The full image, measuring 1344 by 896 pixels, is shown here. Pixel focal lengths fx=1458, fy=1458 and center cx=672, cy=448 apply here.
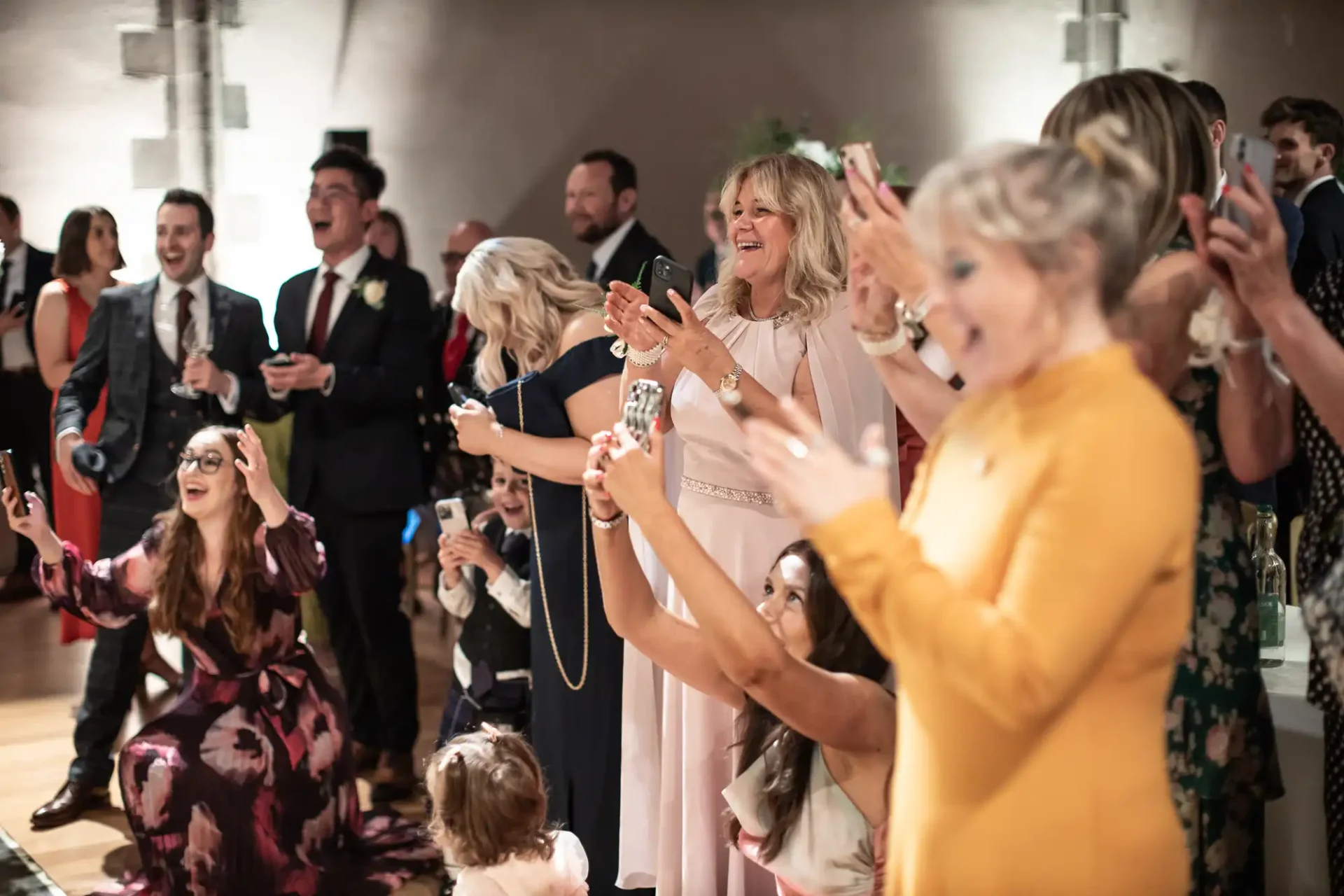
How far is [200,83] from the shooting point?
645 cm

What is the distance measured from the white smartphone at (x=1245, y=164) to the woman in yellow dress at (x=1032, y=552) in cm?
34

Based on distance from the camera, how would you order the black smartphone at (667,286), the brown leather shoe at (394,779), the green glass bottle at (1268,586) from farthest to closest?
the brown leather shoe at (394,779) < the green glass bottle at (1268,586) < the black smartphone at (667,286)

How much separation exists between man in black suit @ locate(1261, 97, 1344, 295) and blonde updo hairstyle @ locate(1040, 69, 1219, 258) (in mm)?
A: 2839

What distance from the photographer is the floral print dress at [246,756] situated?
3.19m

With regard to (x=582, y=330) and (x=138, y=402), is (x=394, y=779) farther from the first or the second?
(x=582, y=330)

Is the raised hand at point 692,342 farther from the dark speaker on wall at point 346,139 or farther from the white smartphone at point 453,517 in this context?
the dark speaker on wall at point 346,139

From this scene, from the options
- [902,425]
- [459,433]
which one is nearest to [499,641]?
[459,433]

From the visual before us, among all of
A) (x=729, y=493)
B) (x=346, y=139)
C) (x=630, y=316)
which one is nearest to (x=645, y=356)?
(x=630, y=316)

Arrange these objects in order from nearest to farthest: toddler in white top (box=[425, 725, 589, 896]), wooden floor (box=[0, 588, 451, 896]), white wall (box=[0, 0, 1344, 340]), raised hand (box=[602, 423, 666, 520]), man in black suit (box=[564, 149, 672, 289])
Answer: raised hand (box=[602, 423, 666, 520]) → toddler in white top (box=[425, 725, 589, 896]) → wooden floor (box=[0, 588, 451, 896]) → man in black suit (box=[564, 149, 672, 289]) → white wall (box=[0, 0, 1344, 340])

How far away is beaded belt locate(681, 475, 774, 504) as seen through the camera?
273cm

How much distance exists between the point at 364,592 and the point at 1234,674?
2755mm

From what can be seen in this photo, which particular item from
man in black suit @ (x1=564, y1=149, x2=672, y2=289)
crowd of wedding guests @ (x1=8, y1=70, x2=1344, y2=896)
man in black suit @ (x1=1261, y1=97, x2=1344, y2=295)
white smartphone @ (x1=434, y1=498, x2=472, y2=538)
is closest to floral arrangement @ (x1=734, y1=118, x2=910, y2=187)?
man in black suit @ (x1=564, y1=149, x2=672, y2=289)

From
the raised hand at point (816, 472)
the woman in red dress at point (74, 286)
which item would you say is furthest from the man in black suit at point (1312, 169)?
the woman in red dress at point (74, 286)

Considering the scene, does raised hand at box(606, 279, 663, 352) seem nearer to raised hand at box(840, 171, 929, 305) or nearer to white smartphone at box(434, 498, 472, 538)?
raised hand at box(840, 171, 929, 305)
